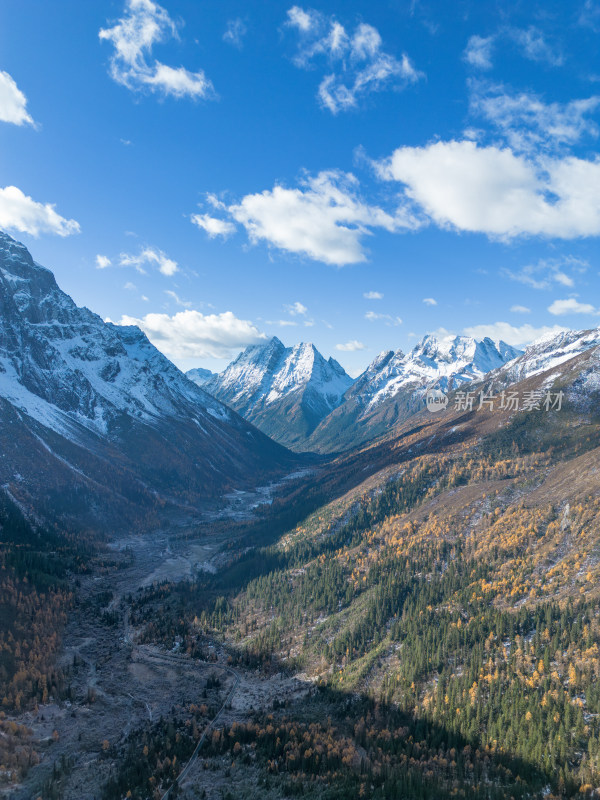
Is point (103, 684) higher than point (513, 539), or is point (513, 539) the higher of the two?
point (513, 539)

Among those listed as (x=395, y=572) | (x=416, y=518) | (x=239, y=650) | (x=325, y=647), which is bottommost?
(x=239, y=650)

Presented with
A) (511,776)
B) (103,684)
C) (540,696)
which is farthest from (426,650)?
(103,684)

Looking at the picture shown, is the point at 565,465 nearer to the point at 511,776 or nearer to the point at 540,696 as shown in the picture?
the point at 540,696

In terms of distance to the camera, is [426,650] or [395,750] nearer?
[395,750]

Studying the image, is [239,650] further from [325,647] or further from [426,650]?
[426,650]

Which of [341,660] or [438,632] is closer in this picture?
[438,632]

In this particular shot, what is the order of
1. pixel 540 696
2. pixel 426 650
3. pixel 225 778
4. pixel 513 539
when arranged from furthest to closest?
1. pixel 513 539
2. pixel 426 650
3. pixel 540 696
4. pixel 225 778

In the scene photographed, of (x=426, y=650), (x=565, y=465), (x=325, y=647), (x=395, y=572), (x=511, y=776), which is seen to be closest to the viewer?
(x=511, y=776)

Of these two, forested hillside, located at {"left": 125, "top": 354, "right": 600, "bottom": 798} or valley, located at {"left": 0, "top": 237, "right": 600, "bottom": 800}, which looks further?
valley, located at {"left": 0, "top": 237, "right": 600, "bottom": 800}

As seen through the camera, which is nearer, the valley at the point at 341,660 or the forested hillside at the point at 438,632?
the forested hillside at the point at 438,632

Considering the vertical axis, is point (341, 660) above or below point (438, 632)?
below
